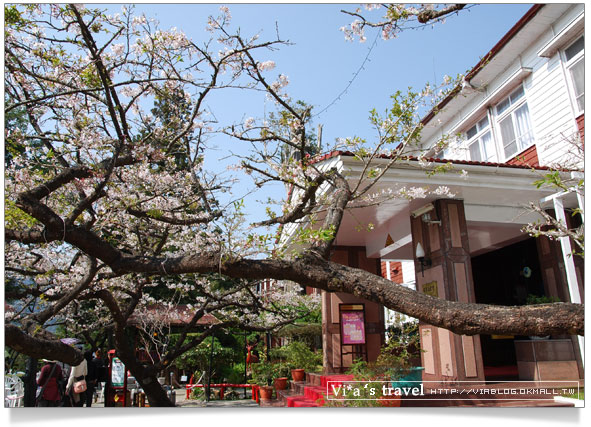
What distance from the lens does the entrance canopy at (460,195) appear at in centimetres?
576

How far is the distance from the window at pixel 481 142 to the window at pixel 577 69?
2120 millimetres

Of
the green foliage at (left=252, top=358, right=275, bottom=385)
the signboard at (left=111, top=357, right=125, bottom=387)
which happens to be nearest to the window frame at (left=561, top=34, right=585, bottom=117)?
the green foliage at (left=252, top=358, right=275, bottom=385)

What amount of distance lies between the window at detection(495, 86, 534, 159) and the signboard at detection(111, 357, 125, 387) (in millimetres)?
7887

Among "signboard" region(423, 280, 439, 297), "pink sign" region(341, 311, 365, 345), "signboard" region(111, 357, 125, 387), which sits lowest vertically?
"signboard" region(111, 357, 125, 387)

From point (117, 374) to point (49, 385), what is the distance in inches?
59.5

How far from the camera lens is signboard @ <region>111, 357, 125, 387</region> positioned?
672 centimetres

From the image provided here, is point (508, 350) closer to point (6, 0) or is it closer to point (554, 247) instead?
point (554, 247)

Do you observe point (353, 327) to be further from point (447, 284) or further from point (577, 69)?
point (577, 69)

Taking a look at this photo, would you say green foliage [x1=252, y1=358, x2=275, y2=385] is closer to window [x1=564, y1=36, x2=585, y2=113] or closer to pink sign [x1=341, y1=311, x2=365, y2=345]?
pink sign [x1=341, y1=311, x2=365, y2=345]

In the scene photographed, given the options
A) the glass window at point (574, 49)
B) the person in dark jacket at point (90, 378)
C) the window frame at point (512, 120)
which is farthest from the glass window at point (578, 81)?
the person in dark jacket at point (90, 378)

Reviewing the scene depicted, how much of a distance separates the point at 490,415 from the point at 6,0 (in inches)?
225

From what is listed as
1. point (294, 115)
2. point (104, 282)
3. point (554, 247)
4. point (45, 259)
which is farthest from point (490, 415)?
point (45, 259)

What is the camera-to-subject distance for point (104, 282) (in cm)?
561

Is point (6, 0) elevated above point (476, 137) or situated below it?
below
